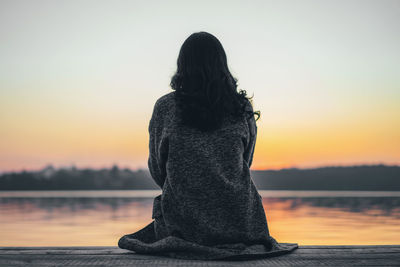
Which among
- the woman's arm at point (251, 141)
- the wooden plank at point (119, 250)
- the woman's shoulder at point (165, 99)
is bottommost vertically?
the wooden plank at point (119, 250)

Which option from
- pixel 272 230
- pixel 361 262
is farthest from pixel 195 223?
pixel 272 230

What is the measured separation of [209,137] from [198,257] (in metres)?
0.61

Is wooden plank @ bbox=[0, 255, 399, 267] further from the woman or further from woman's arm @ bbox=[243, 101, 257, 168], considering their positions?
woman's arm @ bbox=[243, 101, 257, 168]

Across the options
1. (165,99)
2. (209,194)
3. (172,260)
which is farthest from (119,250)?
(165,99)

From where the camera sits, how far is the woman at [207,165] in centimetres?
249

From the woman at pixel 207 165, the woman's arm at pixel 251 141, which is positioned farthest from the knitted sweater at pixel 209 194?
the woman's arm at pixel 251 141

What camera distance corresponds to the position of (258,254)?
2.39m

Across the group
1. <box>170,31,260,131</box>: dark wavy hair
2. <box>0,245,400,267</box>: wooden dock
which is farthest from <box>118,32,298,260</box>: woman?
<box>0,245,400,267</box>: wooden dock

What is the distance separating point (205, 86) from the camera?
8.20 ft

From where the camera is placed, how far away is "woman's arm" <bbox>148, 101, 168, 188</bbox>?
2592 millimetres

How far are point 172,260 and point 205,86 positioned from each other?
2.91 feet

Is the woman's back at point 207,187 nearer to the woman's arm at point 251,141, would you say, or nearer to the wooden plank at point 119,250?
the woman's arm at point 251,141

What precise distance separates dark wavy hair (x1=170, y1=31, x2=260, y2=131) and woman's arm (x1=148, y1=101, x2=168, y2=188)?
16 cm

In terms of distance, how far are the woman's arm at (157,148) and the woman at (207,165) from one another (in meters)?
0.01
